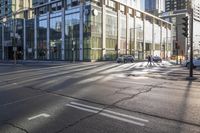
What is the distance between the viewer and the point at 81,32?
67.8 metres

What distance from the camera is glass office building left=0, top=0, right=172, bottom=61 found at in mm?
67688

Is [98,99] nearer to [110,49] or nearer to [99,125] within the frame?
[99,125]

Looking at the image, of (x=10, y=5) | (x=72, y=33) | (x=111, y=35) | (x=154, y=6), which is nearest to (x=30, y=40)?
(x=72, y=33)

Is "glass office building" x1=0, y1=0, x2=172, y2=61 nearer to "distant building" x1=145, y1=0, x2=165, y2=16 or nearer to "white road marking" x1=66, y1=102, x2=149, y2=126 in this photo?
"white road marking" x1=66, y1=102, x2=149, y2=126

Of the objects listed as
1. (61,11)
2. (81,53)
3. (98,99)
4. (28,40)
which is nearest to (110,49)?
(81,53)

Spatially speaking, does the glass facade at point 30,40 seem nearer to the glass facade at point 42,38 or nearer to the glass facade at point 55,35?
the glass facade at point 42,38

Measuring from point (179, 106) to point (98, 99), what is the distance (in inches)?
120

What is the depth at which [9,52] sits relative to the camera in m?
98.9

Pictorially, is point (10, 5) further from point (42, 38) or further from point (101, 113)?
point (101, 113)

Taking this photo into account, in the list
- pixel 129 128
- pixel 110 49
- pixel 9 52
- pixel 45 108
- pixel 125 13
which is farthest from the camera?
pixel 9 52

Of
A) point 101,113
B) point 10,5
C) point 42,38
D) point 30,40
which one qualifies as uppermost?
point 10,5

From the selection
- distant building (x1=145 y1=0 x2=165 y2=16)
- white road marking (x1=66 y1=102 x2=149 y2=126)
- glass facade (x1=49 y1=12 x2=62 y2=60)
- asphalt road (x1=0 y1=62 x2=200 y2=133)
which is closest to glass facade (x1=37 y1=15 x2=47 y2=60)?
glass facade (x1=49 y1=12 x2=62 y2=60)

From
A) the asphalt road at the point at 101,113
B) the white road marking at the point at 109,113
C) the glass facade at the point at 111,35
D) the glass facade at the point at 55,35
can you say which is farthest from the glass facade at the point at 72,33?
the white road marking at the point at 109,113

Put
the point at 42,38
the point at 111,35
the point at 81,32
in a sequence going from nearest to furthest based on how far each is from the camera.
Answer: the point at 81,32, the point at 111,35, the point at 42,38
